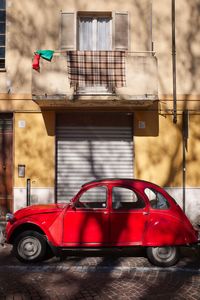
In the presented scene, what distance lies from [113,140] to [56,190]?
8.50 ft

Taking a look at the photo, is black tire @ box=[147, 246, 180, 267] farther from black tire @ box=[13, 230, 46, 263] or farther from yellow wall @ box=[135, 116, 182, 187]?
yellow wall @ box=[135, 116, 182, 187]

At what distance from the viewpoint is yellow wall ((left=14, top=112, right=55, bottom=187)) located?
12148 millimetres

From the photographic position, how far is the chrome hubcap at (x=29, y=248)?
280 inches

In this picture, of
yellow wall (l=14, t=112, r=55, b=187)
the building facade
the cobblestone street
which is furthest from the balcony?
the cobblestone street

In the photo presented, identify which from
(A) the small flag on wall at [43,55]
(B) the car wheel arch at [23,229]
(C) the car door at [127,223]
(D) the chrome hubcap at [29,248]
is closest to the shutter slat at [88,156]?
(A) the small flag on wall at [43,55]

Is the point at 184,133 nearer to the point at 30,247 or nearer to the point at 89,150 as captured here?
the point at 89,150

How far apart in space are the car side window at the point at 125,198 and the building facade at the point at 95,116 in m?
5.08

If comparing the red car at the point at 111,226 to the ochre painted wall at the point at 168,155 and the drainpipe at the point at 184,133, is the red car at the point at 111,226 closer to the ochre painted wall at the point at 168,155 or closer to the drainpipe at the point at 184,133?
the drainpipe at the point at 184,133

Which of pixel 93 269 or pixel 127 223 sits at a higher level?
pixel 127 223

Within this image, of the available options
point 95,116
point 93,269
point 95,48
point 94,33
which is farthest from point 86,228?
point 94,33

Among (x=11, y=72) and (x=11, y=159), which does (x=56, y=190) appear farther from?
(x=11, y=72)

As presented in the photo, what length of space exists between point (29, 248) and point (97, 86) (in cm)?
584

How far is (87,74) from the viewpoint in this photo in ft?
37.1

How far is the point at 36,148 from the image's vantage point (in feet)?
40.0
